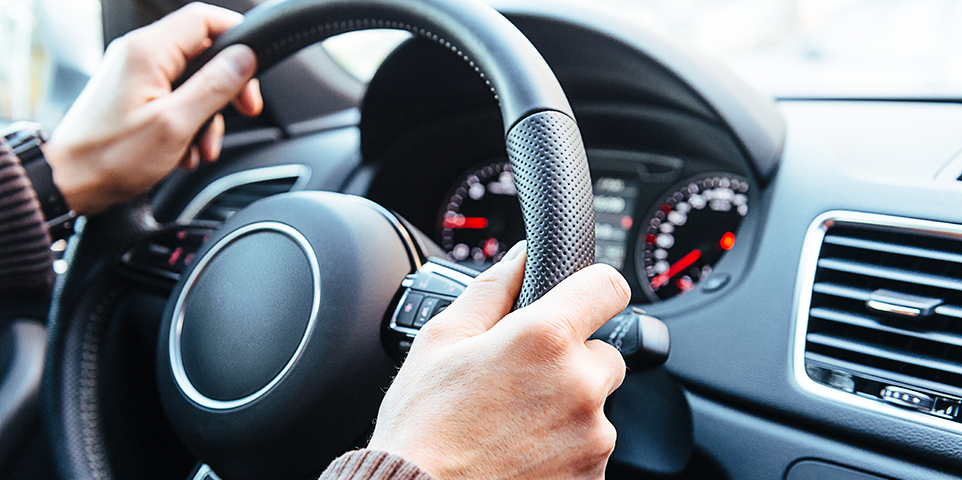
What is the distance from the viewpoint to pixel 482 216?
1.50 metres

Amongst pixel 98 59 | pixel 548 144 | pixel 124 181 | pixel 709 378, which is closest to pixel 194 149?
pixel 124 181

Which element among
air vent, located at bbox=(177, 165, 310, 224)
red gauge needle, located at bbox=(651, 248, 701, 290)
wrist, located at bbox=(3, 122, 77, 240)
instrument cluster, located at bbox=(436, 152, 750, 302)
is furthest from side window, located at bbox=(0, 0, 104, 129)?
red gauge needle, located at bbox=(651, 248, 701, 290)

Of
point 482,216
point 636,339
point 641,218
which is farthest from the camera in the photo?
point 482,216

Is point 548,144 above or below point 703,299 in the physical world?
above

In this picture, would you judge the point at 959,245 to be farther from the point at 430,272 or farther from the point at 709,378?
the point at 430,272

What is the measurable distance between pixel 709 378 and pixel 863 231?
279 mm

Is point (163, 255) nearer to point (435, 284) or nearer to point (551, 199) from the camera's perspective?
point (435, 284)

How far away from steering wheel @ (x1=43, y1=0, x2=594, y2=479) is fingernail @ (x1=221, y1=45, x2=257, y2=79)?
0.01 metres

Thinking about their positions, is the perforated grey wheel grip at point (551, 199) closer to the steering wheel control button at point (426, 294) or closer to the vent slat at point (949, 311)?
the steering wheel control button at point (426, 294)

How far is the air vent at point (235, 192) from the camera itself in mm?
1452

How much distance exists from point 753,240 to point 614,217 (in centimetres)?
45

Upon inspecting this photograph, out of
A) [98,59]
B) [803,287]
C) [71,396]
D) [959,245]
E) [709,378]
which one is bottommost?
[71,396]

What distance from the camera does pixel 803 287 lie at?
85 cm

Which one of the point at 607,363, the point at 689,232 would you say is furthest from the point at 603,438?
the point at 689,232
